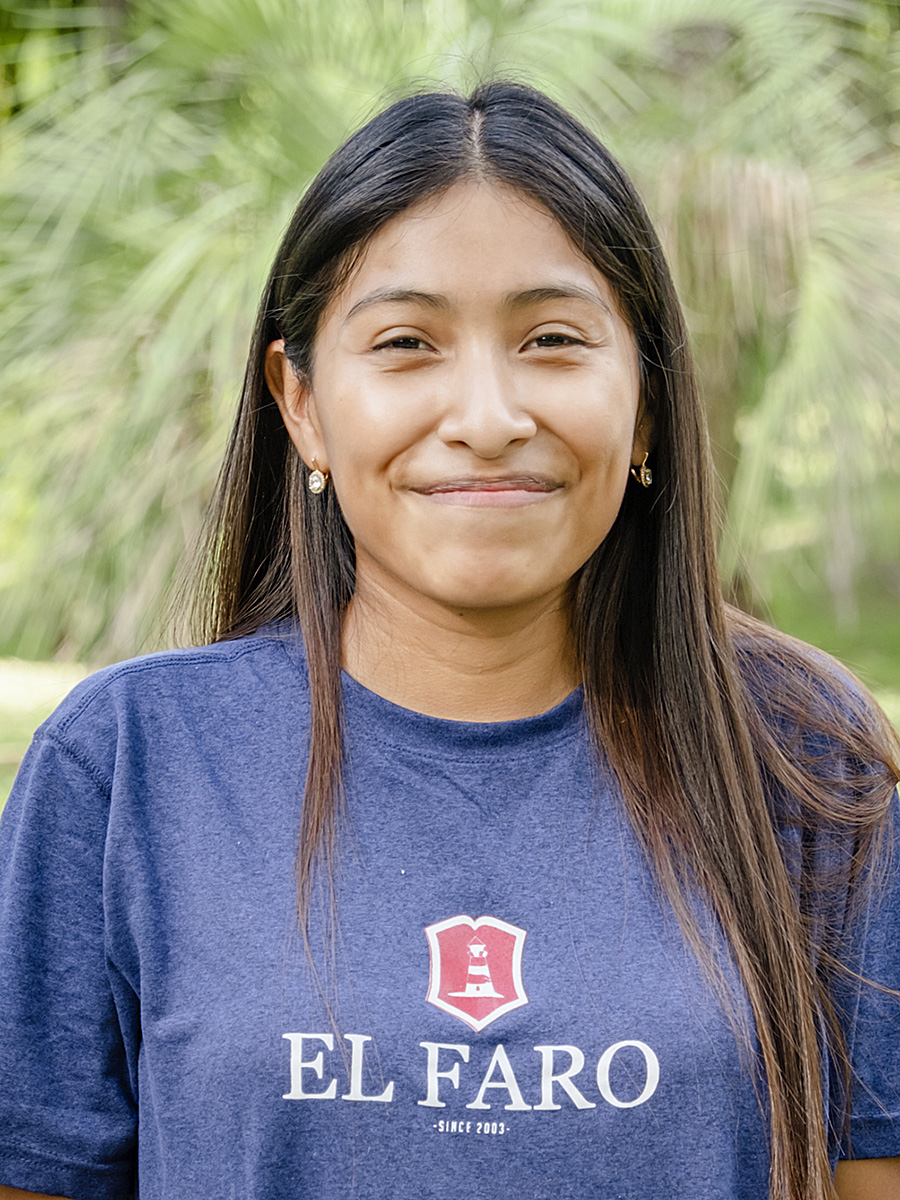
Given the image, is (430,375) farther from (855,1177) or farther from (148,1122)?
(855,1177)

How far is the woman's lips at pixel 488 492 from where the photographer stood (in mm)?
1335

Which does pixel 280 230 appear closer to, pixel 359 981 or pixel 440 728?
pixel 440 728

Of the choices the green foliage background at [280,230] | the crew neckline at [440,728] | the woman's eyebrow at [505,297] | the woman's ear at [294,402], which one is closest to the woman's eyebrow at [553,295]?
the woman's eyebrow at [505,297]

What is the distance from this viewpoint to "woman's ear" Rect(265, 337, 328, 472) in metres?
1.52

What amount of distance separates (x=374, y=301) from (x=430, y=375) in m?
0.10

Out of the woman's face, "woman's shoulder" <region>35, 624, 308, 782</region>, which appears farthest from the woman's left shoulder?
"woman's shoulder" <region>35, 624, 308, 782</region>

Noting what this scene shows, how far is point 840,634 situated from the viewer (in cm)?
627

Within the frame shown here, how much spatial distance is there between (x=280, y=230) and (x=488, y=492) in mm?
2704

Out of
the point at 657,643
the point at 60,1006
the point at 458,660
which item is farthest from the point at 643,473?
the point at 60,1006

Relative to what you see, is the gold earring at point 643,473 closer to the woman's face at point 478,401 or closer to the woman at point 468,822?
the woman at point 468,822

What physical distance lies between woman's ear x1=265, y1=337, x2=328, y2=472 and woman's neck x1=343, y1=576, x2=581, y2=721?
0.58 ft

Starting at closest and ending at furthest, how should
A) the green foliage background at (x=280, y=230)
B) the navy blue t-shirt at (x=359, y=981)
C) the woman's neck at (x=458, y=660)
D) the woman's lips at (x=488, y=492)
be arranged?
the navy blue t-shirt at (x=359, y=981)
the woman's lips at (x=488, y=492)
the woman's neck at (x=458, y=660)
the green foliage background at (x=280, y=230)

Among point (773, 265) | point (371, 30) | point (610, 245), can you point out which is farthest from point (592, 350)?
point (371, 30)

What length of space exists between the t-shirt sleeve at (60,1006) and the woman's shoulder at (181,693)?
0.05 m
